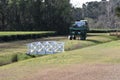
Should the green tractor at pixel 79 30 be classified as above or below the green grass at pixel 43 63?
below

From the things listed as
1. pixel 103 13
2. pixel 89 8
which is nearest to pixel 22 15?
pixel 103 13

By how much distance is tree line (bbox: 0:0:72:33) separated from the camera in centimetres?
8481

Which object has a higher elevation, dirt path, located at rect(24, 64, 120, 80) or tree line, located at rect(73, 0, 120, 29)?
dirt path, located at rect(24, 64, 120, 80)

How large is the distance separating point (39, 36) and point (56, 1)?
26.2 meters

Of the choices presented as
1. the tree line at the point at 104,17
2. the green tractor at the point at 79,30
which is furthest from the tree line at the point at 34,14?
the tree line at the point at 104,17

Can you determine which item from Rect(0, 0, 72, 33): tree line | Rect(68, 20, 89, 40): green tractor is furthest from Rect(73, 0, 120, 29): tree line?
Rect(68, 20, 89, 40): green tractor

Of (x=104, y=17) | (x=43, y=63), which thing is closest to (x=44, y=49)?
(x=43, y=63)

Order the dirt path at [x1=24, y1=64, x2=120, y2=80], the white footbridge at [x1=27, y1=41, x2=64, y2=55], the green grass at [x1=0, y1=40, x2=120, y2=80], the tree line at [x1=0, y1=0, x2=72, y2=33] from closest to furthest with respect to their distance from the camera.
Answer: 1. the dirt path at [x1=24, y1=64, x2=120, y2=80]
2. the green grass at [x1=0, y1=40, x2=120, y2=80]
3. the white footbridge at [x1=27, y1=41, x2=64, y2=55]
4. the tree line at [x1=0, y1=0, x2=72, y2=33]

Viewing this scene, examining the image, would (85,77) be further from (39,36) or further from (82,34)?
(39,36)

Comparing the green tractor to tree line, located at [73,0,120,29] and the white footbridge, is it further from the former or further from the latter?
tree line, located at [73,0,120,29]

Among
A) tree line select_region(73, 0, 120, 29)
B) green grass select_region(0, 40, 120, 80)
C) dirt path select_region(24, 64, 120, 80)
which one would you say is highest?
dirt path select_region(24, 64, 120, 80)

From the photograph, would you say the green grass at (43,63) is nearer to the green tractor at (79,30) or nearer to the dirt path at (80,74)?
the dirt path at (80,74)

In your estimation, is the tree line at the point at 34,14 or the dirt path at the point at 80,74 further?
the tree line at the point at 34,14

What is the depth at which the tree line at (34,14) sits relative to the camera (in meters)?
84.8
